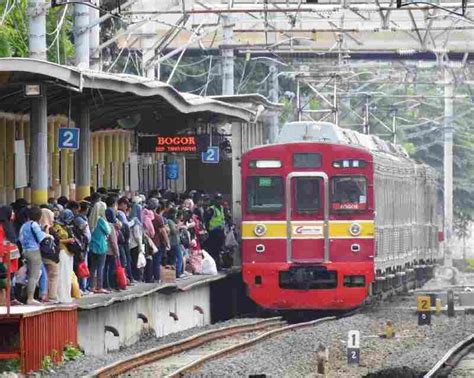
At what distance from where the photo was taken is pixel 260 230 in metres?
27.7

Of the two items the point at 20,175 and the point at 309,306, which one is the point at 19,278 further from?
the point at 309,306

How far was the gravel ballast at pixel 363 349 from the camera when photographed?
1905 centimetres

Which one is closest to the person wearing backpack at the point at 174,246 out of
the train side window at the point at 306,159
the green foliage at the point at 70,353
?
the train side window at the point at 306,159

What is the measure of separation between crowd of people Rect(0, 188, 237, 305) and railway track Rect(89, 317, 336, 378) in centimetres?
128

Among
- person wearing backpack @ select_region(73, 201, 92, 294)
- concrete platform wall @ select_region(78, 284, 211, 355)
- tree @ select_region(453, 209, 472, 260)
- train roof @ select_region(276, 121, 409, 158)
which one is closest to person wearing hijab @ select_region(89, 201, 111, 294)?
person wearing backpack @ select_region(73, 201, 92, 294)

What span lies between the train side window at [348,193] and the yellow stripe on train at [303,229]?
0.85 ft

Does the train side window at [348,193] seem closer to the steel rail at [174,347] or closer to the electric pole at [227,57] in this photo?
the steel rail at [174,347]

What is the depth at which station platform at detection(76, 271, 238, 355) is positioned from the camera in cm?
2084

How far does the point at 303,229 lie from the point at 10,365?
11.1 meters

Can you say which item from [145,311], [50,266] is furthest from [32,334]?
[145,311]

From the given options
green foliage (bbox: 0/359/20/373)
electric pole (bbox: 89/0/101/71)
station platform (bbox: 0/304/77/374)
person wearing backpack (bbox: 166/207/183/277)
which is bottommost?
green foliage (bbox: 0/359/20/373)

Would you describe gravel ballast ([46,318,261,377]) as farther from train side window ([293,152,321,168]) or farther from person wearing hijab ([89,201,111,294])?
train side window ([293,152,321,168])

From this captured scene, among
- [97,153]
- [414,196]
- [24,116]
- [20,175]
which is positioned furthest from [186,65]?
[20,175]

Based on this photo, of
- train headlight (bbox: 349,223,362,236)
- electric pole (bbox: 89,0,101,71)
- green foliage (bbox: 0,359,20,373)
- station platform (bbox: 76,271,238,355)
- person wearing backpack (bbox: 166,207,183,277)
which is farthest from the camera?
electric pole (bbox: 89,0,101,71)
